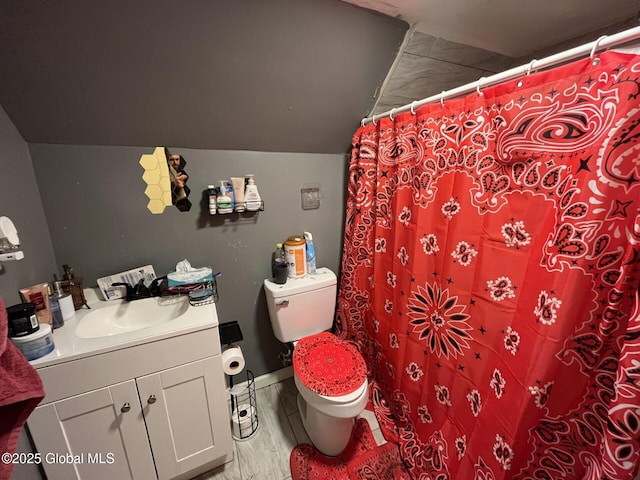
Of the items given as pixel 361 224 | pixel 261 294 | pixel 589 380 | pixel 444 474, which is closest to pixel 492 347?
pixel 589 380

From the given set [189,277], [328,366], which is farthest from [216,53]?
[328,366]

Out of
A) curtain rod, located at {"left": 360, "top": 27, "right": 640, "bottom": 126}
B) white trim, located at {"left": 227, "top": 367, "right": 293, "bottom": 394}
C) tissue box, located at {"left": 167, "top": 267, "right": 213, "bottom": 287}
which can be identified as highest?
curtain rod, located at {"left": 360, "top": 27, "right": 640, "bottom": 126}

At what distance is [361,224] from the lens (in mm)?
1423

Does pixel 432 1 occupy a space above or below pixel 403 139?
above

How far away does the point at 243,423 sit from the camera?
126 cm

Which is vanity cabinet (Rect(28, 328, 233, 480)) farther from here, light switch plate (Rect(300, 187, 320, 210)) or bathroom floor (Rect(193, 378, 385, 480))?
light switch plate (Rect(300, 187, 320, 210))

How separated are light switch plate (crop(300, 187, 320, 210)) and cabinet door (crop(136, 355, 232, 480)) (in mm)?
935

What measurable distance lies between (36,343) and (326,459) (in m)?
1.27

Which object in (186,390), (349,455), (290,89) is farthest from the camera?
(349,455)

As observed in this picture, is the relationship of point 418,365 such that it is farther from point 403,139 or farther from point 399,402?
point 403,139

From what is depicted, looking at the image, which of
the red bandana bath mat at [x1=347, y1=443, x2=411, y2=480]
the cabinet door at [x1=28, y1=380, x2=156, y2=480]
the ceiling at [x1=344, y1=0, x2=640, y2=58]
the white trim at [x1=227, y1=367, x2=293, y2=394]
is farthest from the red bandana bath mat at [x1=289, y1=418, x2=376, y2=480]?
the ceiling at [x1=344, y1=0, x2=640, y2=58]

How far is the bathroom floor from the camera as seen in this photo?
1118mm

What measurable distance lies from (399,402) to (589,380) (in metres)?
0.85

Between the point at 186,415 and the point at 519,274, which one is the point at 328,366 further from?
the point at 519,274
